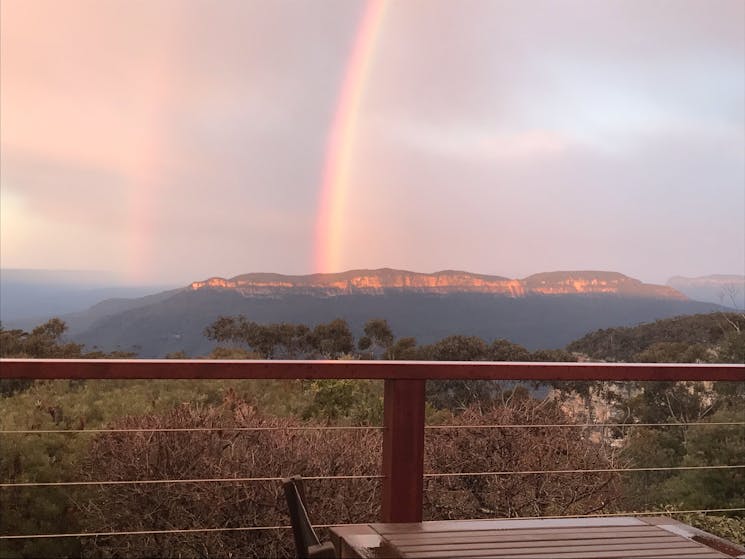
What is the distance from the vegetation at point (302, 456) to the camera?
6.03m

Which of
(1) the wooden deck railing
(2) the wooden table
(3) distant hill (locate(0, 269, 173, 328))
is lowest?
(2) the wooden table

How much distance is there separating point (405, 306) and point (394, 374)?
15.3 m

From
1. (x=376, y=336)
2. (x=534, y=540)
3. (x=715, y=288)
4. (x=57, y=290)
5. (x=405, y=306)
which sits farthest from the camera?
(x=57, y=290)

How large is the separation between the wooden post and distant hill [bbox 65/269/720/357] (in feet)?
39.1

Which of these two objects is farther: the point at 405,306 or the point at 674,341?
the point at 405,306

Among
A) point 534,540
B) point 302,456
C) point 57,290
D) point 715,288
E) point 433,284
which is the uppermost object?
point 433,284

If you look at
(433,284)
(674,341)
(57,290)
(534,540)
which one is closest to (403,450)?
(534,540)

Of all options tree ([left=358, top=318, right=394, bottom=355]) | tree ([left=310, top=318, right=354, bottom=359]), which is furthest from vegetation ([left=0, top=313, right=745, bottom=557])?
tree ([left=358, top=318, right=394, bottom=355])

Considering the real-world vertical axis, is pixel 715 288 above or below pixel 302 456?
above

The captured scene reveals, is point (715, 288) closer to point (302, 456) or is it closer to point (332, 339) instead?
point (332, 339)

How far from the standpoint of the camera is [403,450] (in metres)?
2.54

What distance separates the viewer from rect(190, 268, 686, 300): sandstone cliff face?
703 inches

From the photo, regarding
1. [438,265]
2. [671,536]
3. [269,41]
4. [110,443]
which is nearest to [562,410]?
[110,443]

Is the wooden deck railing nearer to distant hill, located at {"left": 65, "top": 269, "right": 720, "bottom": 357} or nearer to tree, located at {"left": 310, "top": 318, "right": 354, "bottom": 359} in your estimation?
tree, located at {"left": 310, "top": 318, "right": 354, "bottom": 359}
